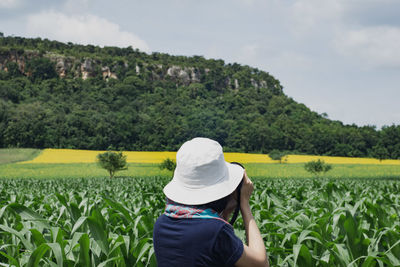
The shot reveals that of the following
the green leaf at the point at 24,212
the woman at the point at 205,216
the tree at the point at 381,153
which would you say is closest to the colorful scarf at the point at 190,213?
the woman at the point at 205,216

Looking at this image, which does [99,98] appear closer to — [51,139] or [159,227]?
[51,139]

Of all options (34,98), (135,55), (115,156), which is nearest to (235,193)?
(115,156)

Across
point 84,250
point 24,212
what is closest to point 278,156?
point 24,212

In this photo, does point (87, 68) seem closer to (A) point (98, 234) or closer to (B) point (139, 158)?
(B) point (139, 158)

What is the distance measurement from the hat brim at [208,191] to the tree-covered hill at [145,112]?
51342mm

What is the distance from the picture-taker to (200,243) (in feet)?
5.08

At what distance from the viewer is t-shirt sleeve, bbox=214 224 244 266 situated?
1.52 meters

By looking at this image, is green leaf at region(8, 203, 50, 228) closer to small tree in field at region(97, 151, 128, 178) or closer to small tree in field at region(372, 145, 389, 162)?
small tree in field at region(97, 151, 128, 178)

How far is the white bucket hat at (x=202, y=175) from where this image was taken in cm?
165

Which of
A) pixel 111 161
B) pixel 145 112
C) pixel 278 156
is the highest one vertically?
pixel 145 112

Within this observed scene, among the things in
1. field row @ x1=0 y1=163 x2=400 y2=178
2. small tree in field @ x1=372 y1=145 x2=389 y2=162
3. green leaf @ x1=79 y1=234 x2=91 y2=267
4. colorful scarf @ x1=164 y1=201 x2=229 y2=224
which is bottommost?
field row @ x1=0 y1=163 x2=400 y2=178

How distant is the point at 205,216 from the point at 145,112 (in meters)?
72.6

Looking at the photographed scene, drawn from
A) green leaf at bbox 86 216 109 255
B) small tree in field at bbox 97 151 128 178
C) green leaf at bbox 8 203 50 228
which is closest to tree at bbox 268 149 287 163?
small tree in field at bbox 97 151 128 178

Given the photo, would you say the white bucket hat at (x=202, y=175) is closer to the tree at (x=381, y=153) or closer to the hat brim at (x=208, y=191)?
the hat brim at (x=208, y=191)
